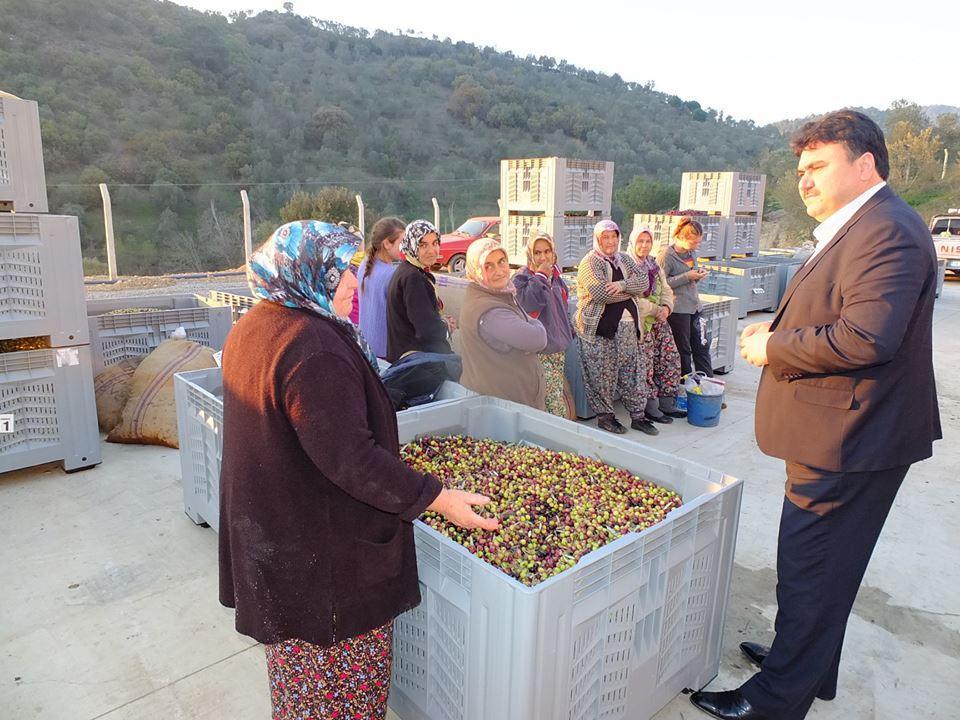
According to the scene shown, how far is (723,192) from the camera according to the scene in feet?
29.1

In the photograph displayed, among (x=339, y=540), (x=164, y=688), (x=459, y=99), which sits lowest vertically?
(x=164, y=688)

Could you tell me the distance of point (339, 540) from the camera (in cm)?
140

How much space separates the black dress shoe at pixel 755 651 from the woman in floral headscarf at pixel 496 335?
57.8 inches

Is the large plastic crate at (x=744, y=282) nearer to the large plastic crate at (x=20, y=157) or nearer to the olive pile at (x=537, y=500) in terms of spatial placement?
the olive pile at (x=537, y=500)

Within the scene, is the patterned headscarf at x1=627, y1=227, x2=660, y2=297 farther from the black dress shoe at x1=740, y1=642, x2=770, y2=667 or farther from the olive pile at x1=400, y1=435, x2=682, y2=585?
the black dress shoe at x1=740, y1=642, x2=770, y2=667

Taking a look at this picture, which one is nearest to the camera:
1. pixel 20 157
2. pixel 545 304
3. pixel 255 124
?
pixel 20 157

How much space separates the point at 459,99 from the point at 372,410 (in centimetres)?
3940

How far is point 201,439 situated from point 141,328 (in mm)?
2312

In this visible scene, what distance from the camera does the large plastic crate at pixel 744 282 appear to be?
28.6 feet

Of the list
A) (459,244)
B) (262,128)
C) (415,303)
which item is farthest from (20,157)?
(262,128)

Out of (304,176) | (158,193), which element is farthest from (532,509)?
(304,176)

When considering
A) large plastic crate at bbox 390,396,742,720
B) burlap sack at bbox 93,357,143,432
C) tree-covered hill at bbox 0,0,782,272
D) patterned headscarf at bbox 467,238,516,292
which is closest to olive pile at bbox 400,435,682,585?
large plastic crate at bbox 390,396,742,720

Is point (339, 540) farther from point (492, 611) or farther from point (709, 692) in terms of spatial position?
point (709, 692)

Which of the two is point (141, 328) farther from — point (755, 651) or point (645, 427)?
point (755, 651)
